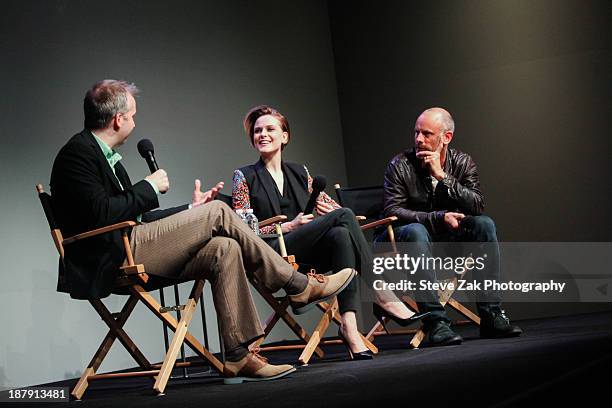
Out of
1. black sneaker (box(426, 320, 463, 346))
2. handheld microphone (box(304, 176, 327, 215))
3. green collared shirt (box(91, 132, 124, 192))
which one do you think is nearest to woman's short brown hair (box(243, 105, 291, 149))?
handheld microphone (box(304, 176, 327, 215))

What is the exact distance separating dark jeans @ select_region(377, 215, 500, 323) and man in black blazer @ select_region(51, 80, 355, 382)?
94 cm

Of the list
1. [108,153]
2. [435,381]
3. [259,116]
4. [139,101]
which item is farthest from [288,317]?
[139,101]

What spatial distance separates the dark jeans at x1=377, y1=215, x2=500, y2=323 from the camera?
14.2 feet

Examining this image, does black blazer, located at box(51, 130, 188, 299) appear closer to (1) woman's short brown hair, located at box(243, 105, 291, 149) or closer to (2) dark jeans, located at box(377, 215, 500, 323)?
(1) woman's short brown hair, located at box(243, 105, 291, 149)

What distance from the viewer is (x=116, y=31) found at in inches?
210

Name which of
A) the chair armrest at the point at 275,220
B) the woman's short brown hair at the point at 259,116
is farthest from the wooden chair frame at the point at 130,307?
the woman's short brown hair at the point at 259,116

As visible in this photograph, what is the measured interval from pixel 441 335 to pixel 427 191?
36.5 inches

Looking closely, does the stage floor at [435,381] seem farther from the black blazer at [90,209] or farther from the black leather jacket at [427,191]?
the black leather jacket at [427,191]

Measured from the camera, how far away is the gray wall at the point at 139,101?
462 cm

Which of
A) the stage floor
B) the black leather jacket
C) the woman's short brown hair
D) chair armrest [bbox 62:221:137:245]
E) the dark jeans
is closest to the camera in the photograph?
the stage floor

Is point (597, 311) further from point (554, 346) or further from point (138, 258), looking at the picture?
point (138, 258)

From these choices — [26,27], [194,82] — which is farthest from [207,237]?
[194,82]

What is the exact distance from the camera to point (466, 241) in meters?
4.61

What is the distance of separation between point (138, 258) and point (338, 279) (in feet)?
2.93
